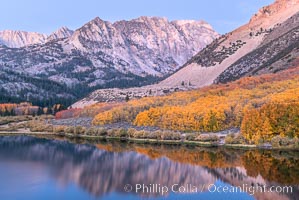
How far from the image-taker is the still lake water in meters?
58.0

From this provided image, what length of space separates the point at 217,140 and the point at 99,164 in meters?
33.0

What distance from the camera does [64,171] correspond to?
76.4m

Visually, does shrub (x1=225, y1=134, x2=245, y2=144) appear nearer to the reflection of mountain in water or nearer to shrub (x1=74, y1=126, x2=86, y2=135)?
the reflection of mountain in water

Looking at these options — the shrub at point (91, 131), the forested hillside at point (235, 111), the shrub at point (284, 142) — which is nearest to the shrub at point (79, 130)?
the shrub at point (91, 131)

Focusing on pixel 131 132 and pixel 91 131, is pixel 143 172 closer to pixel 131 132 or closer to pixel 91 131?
pixel 131 132

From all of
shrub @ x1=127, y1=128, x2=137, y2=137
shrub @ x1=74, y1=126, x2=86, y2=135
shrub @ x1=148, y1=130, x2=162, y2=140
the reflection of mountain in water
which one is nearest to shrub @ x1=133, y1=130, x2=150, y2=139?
shrub @ x1=148, y1=130, x2=162, y2=140

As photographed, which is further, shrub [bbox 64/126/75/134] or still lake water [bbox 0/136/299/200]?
shrub [bbox 64/126/75/134]

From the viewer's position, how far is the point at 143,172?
72688 mm

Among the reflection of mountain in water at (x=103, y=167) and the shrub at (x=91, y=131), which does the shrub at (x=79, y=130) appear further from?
the reflection of mountain in water at (x=103, y=167)

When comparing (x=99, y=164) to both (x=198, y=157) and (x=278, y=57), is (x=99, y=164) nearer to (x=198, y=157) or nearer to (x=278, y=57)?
(x=198, y=157)

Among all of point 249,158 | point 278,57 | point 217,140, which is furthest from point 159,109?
point 278,57

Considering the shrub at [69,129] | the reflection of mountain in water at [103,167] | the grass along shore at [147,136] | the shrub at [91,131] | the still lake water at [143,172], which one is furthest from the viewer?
the shrub at [69,129]

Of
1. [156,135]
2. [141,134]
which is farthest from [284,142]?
[141,134]

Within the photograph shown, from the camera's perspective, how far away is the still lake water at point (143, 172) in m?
58.0
